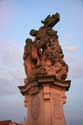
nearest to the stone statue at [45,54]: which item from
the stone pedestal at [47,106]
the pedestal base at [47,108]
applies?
the stone pedestal at [47,106]

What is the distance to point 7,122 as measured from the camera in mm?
50000

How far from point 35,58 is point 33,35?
1.42 m

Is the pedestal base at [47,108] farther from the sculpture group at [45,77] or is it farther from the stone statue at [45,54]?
the stone statue at [45,54]

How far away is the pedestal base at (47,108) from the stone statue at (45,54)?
70 cm

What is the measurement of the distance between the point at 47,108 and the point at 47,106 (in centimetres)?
8

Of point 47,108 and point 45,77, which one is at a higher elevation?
point 45,77

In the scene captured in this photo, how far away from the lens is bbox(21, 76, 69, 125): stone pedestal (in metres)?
12.7

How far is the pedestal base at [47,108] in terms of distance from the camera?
12.7 metres

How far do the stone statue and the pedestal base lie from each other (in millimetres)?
699

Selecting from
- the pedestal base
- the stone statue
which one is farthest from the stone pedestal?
the stone statue

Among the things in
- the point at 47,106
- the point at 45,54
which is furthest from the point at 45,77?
the point at 45,54

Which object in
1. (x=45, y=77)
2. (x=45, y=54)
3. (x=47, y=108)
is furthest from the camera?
(x=45, y=54)

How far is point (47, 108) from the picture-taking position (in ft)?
41.8

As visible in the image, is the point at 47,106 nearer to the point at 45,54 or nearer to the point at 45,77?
the point at 45,77
